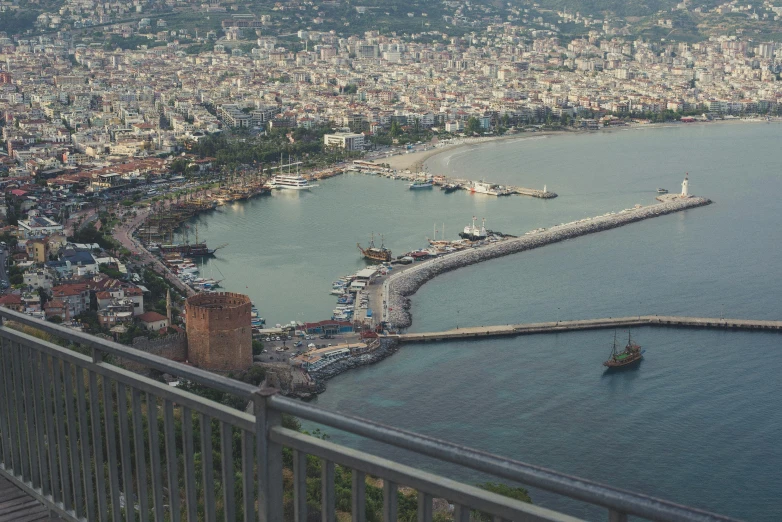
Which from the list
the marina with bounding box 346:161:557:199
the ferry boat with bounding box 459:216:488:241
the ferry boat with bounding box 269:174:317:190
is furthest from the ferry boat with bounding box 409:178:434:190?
the ferry boat with bounding box 459:216:488:241

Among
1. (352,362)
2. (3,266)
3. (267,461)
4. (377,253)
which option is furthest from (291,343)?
(267,461)

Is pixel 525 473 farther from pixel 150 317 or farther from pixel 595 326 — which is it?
pixel 595 326

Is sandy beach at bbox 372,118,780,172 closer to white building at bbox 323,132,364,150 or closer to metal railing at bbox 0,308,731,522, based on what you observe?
white building at bbox 323,132,364,150

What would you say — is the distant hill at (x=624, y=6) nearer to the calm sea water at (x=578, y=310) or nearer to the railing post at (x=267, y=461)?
the calm sea water at (x=578, y=310)

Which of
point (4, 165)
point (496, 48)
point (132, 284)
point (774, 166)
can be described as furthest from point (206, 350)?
point (496, 48)

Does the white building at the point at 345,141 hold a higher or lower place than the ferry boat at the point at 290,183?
higher

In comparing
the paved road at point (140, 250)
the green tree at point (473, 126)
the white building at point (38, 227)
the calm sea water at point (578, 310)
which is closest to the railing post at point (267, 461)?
the calm sea water at point (578, 310)

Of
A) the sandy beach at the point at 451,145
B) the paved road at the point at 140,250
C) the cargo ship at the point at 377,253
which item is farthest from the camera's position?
the sandy beach at the point at 451,145
